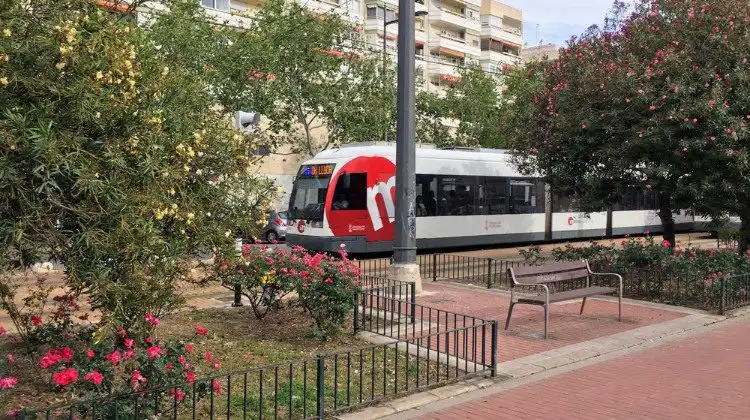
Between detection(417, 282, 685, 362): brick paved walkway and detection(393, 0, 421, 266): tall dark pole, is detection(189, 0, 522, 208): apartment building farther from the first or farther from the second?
detection(417, 282, 685, 362): brick paved walkway

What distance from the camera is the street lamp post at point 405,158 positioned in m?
11.1

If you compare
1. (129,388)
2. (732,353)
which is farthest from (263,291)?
(732,353)

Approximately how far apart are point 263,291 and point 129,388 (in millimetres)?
3949

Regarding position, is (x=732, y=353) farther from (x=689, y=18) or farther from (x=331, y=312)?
(x=689, y=18)

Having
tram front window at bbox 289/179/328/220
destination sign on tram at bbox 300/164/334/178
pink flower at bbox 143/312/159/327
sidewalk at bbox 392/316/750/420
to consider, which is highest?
destination sign on tram at bbox 300/164/334/178

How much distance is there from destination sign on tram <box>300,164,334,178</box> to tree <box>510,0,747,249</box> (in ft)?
18.2

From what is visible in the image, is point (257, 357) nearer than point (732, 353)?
Yes

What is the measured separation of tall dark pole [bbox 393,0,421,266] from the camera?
11.2 m

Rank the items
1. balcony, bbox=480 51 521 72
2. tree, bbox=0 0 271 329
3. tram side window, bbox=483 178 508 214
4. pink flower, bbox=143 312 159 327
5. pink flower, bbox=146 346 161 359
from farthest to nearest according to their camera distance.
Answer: balcony, bbox=480 51 521 72 < tram side window, bbox=483 178 508 214 < pink flower, bbox=143 312 159 327 < pink flower, bbox=146 346 161 359 < tree, bbox=0 0 271 329

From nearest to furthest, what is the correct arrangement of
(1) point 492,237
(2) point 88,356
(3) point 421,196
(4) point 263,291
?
(2) point 88,356 < (4) point 263,291 < (3) point 421,196 < (1) point 492,237

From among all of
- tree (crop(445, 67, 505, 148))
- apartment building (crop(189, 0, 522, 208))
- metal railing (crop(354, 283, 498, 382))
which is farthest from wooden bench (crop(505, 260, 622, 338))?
apartment building (crop(189, 0, 522, 208))

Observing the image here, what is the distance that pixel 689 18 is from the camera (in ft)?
41.9

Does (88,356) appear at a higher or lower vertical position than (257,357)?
higher

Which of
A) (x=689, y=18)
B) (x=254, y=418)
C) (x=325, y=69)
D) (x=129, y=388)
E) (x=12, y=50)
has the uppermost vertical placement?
(x=325, y=69)
